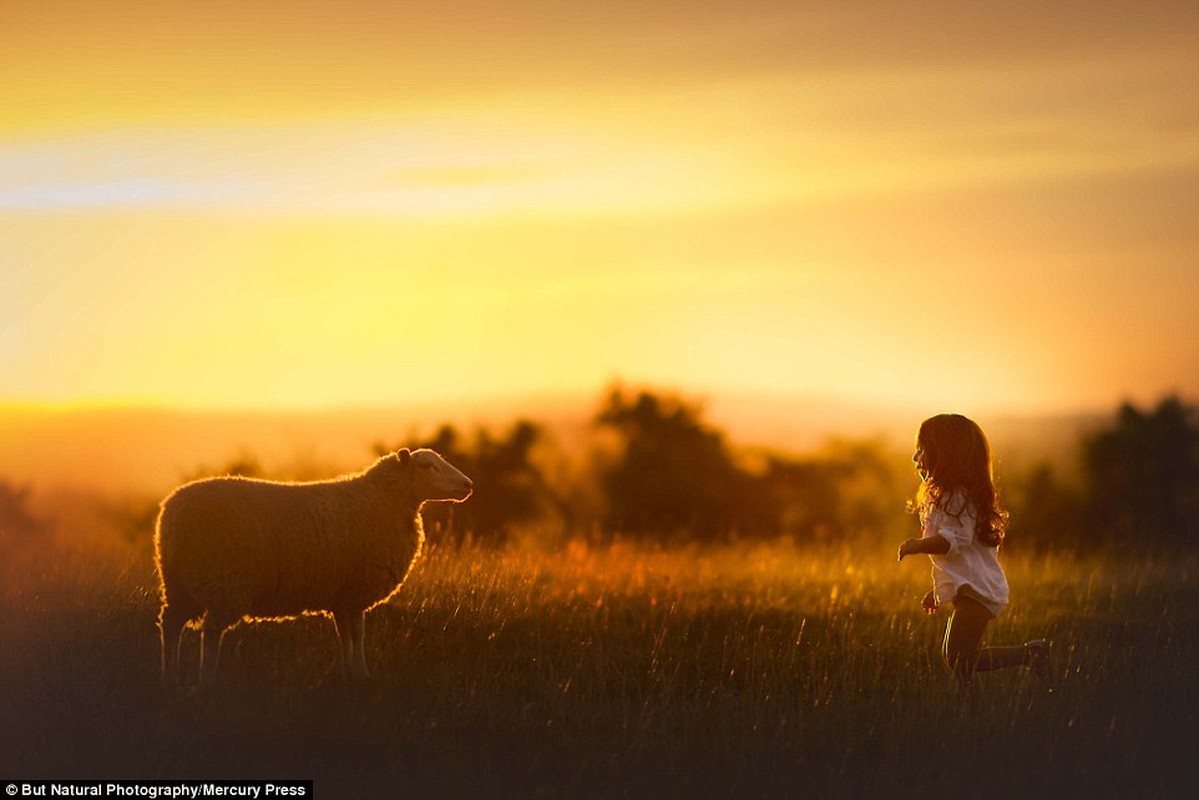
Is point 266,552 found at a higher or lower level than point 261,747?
higher

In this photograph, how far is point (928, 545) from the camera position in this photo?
31.3ft

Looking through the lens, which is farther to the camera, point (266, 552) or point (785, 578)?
point (785, 578)

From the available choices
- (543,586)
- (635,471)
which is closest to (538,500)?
(635,471)

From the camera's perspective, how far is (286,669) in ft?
33.2

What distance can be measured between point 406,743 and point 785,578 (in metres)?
7.06

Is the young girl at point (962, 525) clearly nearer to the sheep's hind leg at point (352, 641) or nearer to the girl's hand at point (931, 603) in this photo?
the girl's hand at point (931, 603)

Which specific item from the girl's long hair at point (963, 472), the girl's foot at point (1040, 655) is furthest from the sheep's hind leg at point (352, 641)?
the girl's foot at point (1040, 655)

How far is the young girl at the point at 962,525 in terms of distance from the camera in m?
9.71

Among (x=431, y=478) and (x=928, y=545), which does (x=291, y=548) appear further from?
(x=928, y=545)

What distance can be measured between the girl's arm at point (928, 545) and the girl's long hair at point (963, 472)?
230 mm

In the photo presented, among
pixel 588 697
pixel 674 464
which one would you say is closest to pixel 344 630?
pixel 588 697

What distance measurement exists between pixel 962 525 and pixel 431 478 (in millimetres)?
3738

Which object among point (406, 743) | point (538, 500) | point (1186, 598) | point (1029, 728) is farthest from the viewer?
point (538, 500)

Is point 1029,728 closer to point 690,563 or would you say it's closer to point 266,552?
point 266,552
